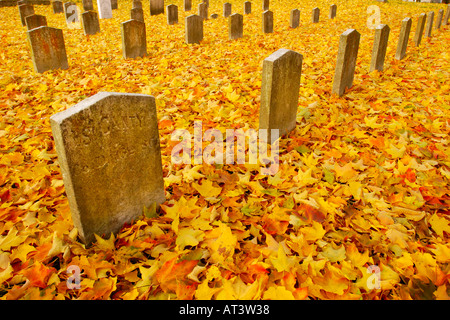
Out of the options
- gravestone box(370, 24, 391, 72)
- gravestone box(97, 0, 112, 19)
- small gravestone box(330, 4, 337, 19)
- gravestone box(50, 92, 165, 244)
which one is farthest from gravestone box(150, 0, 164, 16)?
gravestone box(50, 92, 165, 244)

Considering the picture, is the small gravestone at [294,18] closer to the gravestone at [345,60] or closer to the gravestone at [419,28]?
the gravestone at [419,28]

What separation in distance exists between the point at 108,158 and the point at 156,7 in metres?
14.3

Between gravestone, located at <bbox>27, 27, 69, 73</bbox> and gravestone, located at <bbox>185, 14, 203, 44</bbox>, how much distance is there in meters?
3.38

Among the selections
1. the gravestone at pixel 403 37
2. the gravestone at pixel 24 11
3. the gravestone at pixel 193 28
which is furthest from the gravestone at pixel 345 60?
the gravestone at pixel 24 11

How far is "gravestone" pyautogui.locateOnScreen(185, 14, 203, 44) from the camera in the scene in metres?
8.27

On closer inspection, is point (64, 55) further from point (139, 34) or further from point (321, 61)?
point (321, 61)

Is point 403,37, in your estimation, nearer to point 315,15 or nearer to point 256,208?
point 315,15

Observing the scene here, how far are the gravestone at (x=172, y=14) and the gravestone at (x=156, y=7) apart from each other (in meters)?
2.58

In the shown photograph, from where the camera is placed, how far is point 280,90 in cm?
336

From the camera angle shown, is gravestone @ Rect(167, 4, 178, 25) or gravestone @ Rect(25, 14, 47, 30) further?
gravestone @ Rect(167, 4, 178, 25)

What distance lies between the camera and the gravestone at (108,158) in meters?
1.75

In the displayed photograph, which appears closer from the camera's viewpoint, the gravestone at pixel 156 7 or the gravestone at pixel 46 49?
the gravestone at pixel 46 49

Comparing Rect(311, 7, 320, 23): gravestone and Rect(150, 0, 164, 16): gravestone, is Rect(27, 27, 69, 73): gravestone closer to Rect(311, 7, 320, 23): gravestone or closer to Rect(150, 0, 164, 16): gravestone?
Rect(150, 0, 164, 16): gravestone
